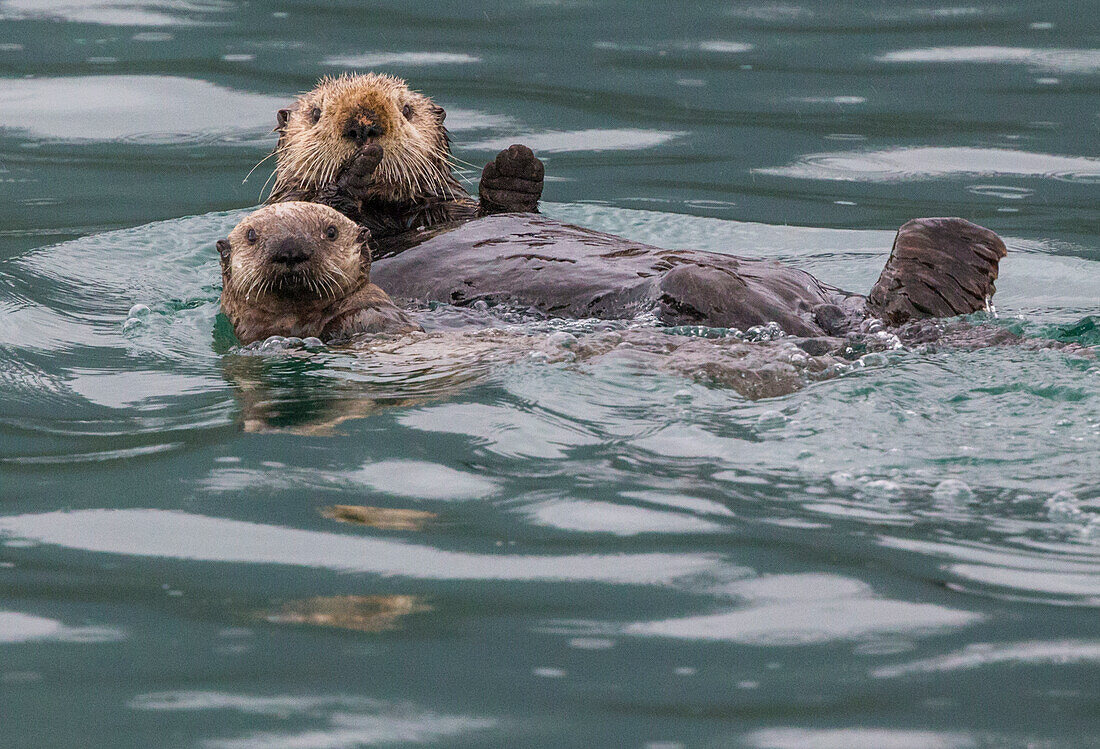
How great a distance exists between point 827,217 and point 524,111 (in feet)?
8.52

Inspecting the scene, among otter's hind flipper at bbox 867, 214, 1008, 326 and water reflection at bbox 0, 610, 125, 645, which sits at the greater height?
otter's hind flipper at bbox 867, 214, 1008, 326

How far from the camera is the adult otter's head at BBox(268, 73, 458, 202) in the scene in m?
6.28

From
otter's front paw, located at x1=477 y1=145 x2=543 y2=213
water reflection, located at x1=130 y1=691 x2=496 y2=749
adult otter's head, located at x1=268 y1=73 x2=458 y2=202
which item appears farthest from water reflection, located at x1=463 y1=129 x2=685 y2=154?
water reflection, located at x1=130 y1=691 x2=496 y2=749

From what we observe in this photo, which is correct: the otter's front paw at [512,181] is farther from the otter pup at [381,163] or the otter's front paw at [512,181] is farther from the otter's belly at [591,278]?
the otter's belly at [591,278]

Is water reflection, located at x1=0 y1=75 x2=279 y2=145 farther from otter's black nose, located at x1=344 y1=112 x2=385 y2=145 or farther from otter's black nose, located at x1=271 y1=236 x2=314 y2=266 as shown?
otter's black nose, located at x1=271 y1=236 x2=314 y2=266

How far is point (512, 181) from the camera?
6473 millimetres

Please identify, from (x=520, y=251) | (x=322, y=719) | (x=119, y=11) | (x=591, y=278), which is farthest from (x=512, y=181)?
(x=119, y=11)

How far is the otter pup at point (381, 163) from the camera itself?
6.27 metres

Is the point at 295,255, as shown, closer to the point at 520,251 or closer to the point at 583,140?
the point at 520,251

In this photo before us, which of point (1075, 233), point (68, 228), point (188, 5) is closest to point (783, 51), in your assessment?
point (1075, 233)

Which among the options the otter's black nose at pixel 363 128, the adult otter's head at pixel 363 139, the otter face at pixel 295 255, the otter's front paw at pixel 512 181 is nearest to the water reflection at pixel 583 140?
the adult otter's head at pixel 363 139

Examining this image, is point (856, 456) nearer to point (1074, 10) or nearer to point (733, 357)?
point (733, 357)

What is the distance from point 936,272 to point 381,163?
2.76 meters

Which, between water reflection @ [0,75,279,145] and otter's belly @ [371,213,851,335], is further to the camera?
water reflection @ [0,75,279,145]
